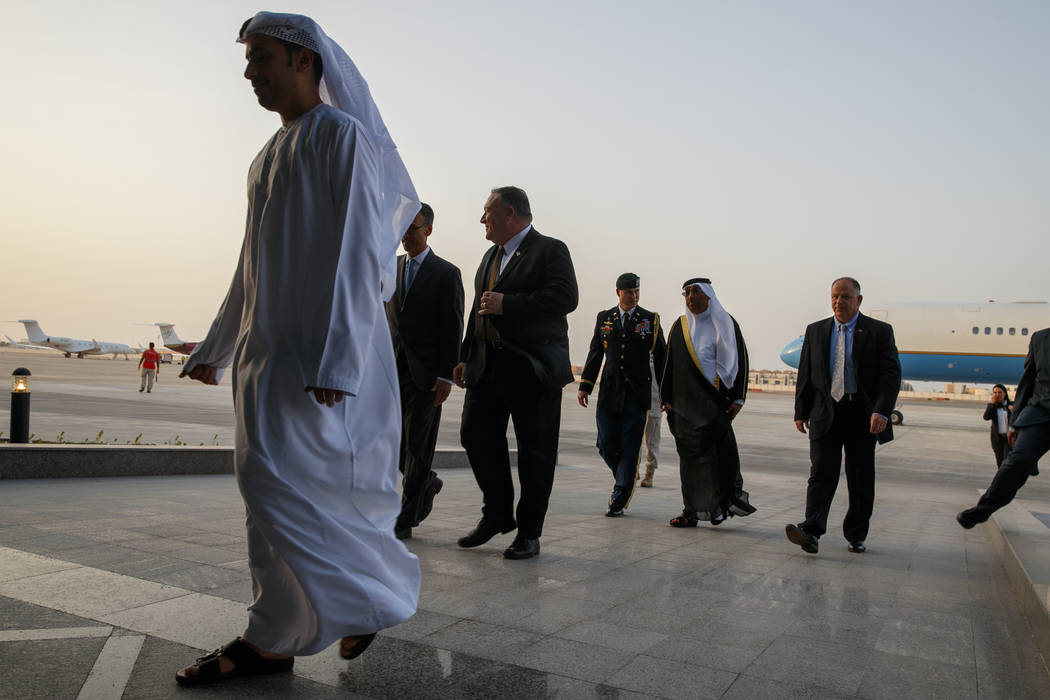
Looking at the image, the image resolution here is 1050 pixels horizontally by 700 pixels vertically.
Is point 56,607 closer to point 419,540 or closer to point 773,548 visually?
point 419,540

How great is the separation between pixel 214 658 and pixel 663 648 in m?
1.56

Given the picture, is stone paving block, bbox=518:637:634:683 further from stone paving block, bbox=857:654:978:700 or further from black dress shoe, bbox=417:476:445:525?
black dress shoe, bbox=417:476:445:525

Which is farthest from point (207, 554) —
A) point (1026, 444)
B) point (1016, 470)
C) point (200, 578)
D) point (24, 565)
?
point (1026, 444)

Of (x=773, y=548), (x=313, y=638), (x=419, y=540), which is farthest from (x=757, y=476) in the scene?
(x=313, y=638)

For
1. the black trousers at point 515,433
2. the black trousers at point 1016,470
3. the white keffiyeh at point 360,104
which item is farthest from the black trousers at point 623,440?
the white keffiyeh at point 360,104

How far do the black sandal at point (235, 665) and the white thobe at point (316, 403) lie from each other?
0.12 metres

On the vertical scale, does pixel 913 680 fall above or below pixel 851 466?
below

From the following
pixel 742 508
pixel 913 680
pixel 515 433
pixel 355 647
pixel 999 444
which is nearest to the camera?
pixel 355 647

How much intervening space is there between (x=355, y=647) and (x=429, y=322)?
2818 mm

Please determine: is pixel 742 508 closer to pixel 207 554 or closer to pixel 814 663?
pixel 814 663

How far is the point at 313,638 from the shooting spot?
2432mm

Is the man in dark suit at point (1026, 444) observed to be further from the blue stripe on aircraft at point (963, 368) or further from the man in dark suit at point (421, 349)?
the blue stripe on aircraft at point (963, 368)

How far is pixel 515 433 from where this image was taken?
4.94 meters

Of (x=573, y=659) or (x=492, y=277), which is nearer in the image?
(x=573, y=659)
